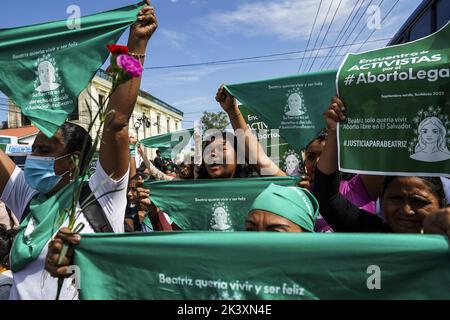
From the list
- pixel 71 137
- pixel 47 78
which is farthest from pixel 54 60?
pixel 71 137

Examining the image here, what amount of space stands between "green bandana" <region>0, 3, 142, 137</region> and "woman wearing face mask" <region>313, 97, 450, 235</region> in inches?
51.6

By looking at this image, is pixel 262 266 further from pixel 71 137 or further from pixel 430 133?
pixel 71 137

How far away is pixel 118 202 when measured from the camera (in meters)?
1.91

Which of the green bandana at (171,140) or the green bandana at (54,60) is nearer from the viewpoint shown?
the green bandana at (54,60)

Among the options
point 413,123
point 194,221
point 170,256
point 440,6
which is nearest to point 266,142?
point 194,221

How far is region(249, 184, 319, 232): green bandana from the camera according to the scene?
1.73 m

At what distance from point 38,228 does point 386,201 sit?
1704mm

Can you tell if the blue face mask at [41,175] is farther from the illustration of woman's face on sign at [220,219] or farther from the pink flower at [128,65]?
the illustration of woman's face on sign at [220,219]

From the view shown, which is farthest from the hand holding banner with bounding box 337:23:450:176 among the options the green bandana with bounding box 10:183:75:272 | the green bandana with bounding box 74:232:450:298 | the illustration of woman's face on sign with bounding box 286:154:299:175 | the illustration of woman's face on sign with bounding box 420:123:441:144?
the illustration of woman's face on sign with bounding box 286:154:299:175

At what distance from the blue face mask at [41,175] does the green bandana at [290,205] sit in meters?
1.05

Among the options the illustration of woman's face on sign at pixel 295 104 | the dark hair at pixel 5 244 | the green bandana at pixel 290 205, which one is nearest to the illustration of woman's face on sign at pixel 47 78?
the green bandana at pixel 290 205

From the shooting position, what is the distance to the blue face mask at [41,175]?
201cm

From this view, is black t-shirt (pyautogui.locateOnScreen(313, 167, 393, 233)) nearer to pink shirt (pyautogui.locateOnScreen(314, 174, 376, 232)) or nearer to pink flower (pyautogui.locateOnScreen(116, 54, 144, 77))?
pink shirt (pyautogui.locateOnScreen(314, 174, 376, 232))
